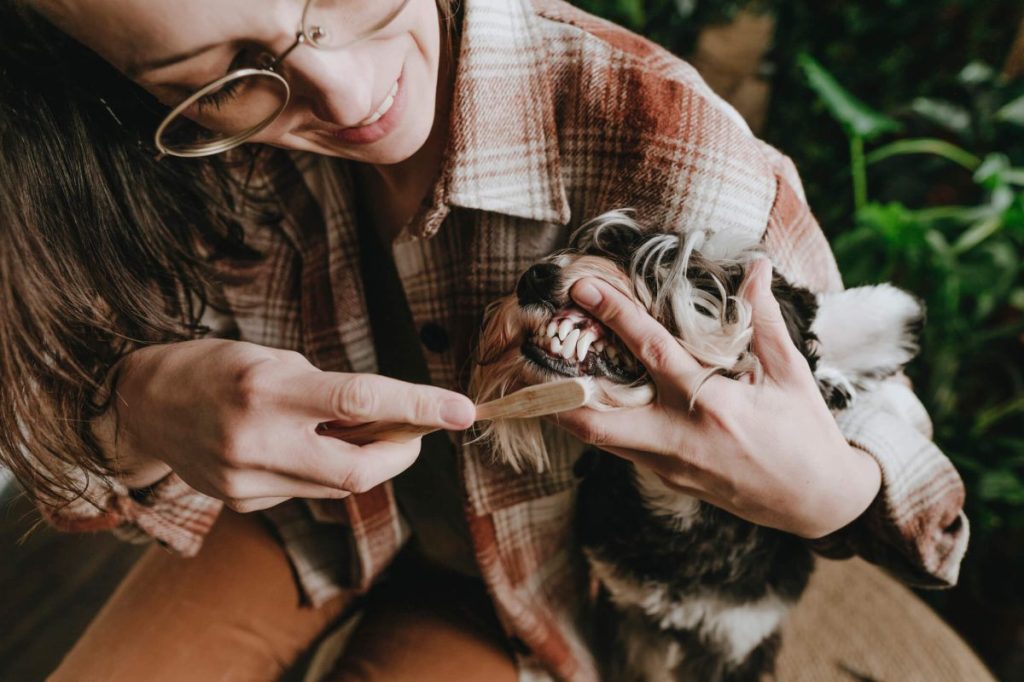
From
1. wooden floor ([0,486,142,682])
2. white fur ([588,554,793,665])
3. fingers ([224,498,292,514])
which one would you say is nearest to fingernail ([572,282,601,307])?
fingers ([224,498,292,514])

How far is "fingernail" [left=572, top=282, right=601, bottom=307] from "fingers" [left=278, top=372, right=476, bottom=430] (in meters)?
0.23

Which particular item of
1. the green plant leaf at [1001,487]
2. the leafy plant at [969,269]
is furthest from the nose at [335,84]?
the green plant leaf at [1001,487]

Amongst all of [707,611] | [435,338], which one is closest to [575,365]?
[435,338]

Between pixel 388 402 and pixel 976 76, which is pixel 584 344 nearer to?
pixel 388 402

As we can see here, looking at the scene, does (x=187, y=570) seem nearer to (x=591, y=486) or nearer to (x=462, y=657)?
(x=462, y=657)

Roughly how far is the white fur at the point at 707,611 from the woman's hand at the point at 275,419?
71 cm

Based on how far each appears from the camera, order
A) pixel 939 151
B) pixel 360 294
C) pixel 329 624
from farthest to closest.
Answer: pixel 939 151 < pixel 329 624 < pixel 360 294

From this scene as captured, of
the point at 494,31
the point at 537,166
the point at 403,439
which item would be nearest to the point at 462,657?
the point at 403,439

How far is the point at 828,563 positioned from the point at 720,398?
134cm

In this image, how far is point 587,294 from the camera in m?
0.89

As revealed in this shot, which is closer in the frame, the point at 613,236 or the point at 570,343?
the point at 570,343

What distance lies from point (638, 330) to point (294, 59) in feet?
1.85

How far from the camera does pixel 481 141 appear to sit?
3.49 feet

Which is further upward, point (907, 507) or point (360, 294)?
point (360, 294)
